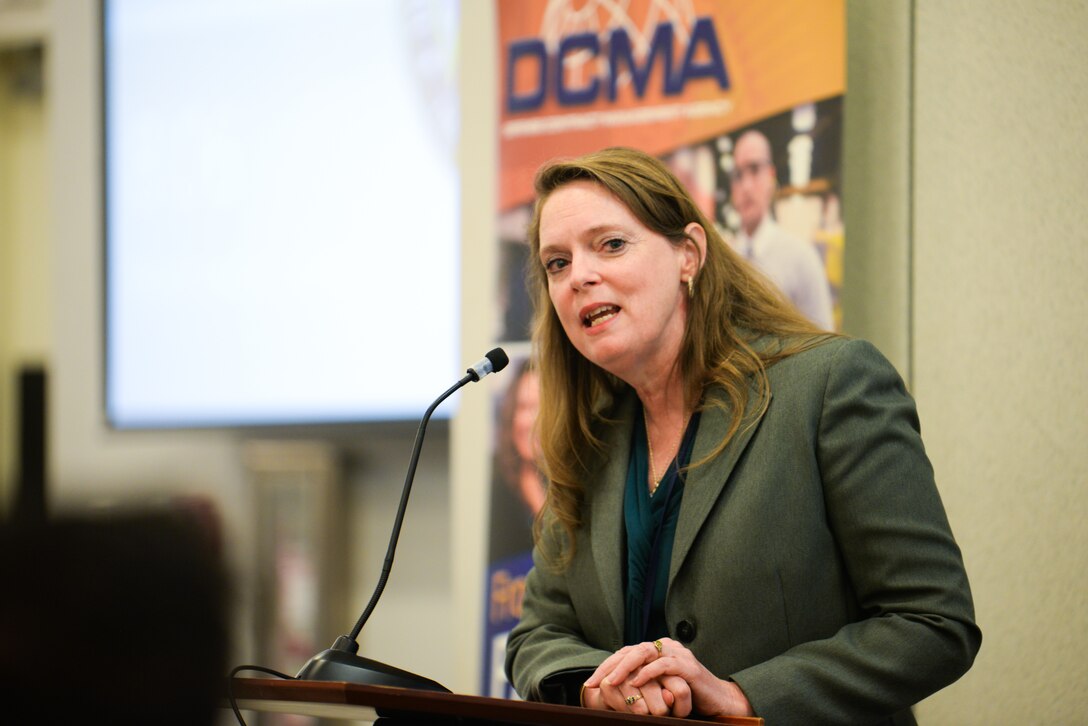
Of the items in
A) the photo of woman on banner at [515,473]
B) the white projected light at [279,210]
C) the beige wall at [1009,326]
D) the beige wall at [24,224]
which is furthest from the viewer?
the beige wall at [24,224]

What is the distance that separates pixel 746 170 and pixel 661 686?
148cm

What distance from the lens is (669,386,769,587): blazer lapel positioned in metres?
1.78

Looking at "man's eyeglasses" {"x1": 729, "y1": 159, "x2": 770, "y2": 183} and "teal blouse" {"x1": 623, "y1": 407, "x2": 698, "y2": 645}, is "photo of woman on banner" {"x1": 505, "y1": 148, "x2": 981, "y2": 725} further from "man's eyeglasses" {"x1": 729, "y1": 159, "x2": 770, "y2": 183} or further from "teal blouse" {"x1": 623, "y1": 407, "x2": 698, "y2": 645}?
"man's eyeglasses" {"x1": 729, "y1": 159, "x2": 770, "y2": 183}

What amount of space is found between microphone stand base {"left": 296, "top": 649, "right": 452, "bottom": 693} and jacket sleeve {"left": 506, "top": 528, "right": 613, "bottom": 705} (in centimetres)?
21

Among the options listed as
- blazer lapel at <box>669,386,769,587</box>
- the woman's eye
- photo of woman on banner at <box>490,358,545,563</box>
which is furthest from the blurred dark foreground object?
photo of woman on banner at <box>490,358,545,563</box>

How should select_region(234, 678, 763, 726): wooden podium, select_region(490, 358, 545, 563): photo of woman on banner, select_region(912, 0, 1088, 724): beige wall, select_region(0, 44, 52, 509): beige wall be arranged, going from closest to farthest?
select_region(234, 678, 763, 726): wooden podium
select_region(912, 0, 1088, 724): beige wall
select_region(490, 358, 545, 563): photo of woman on banner
select_region(0, 44, 52, 509): beige wall

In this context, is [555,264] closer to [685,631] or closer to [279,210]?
[685,631]

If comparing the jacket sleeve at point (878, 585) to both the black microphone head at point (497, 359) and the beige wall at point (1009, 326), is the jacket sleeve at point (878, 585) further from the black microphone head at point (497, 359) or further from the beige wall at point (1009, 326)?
the beige wall at point (1009, 326)

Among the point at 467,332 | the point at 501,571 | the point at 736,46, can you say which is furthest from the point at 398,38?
the point at 501,571

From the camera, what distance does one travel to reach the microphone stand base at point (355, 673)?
1.62 meters

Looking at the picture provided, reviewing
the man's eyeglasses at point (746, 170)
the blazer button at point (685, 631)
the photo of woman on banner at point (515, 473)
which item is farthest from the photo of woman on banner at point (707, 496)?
the photo of woman on banner at point (515, 473)

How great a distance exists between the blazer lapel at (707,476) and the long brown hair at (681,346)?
14 mm

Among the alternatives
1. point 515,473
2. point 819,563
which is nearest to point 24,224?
point 515,473

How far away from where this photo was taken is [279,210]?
4.20 metres
